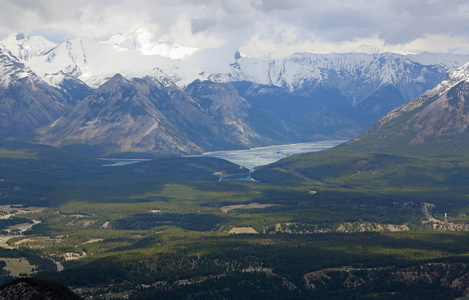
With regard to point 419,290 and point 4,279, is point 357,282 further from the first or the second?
point 4,279

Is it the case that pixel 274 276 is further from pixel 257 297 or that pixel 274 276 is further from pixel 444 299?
pixel 444 299

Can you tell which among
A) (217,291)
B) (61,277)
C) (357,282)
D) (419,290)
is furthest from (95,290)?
(419,290)

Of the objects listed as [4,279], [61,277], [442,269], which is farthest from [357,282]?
[4,279]

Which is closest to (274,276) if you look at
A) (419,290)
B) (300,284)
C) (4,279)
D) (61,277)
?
(300,284)

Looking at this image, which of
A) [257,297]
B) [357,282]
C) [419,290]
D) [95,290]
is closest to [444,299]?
[419,290]

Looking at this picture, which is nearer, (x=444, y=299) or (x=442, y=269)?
(x=444, y=299)

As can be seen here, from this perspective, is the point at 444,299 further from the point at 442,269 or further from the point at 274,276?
the point at 274,276

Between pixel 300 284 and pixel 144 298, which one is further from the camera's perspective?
pixel 300 284
